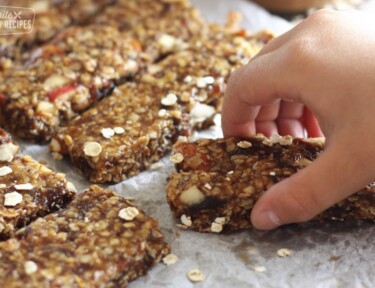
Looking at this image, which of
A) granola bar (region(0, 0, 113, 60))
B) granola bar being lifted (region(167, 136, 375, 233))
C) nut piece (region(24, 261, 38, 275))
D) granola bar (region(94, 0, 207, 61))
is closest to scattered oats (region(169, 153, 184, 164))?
granola bar being lifted (region(167, 136, 375, 233))

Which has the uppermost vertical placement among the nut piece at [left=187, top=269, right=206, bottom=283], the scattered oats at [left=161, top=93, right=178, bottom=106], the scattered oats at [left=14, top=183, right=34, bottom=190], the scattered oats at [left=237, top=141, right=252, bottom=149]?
the scattered oats at [left=237, top=141, right=252, bottom=149]

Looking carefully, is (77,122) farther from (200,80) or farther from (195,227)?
(195,227)

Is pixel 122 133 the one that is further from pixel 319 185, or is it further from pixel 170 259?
pixel 319 185

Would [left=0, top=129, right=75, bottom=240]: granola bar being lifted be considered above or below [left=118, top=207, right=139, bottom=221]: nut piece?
below

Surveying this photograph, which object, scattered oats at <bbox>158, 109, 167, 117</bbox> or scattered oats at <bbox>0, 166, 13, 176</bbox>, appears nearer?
scattered oats at <bbox>0, 166, 13, 176</bbox>

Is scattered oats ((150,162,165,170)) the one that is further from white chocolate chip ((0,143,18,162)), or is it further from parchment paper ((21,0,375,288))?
white chocolate chip ((0,143,18,162))

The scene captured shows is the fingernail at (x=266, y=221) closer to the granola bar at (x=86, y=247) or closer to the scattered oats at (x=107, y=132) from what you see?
the granola bar at (x=86, y=247)

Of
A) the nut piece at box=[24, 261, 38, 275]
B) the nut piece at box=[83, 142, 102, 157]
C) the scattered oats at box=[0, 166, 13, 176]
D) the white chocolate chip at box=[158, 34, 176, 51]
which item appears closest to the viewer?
the nut piece at box=[24, 261, 38, 275]

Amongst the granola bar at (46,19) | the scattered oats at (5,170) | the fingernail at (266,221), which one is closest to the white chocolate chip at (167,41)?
the granola bar at (46,19)
